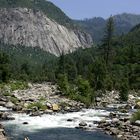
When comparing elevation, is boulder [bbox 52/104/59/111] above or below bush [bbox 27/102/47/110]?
below

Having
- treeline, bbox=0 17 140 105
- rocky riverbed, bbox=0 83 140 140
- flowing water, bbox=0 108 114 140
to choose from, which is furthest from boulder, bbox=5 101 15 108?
treeline, bbox=0 17 140 105

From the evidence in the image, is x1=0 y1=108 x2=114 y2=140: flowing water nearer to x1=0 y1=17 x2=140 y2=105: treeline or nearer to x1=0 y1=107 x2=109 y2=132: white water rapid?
x1=0 y1=107 x2=109 y2=132: white water rapid

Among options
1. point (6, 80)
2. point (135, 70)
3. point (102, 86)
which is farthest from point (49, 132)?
point (135, 70)

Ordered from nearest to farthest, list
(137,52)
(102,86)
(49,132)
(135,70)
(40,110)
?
1. (49,132)
2. (40,110)
3. (102,86)
4. (135,70)
5. (137,52)

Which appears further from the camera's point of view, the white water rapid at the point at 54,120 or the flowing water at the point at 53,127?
the white water rapid at the point at 54,120

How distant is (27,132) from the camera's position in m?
49.6

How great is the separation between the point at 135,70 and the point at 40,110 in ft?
279

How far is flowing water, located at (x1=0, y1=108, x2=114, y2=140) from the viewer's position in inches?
1885

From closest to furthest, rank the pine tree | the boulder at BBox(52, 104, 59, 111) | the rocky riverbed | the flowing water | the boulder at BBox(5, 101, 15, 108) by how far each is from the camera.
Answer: the flowing water < the rocky riverbed < the boulder at BBox(52, 104, 59, 111) < the boulder at BBox(5, 101, 15, 108) < the pine tree

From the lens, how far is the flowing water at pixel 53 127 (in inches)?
1885

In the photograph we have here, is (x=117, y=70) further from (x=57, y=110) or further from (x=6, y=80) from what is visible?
(x=57, y=110)

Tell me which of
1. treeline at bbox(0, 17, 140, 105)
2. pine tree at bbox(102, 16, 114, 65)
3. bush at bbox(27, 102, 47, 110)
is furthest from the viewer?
pine tree at bbox(102, 16, 114, 65)

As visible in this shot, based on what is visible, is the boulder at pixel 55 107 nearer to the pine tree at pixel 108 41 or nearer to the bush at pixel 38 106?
the bush at pixel 38 106

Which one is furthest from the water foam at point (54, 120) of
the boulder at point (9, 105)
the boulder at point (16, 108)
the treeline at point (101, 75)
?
the treeline at point (101, 75)
